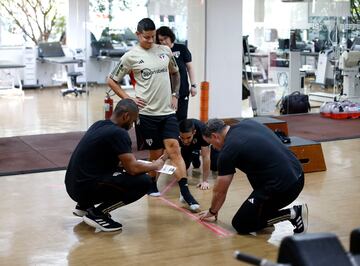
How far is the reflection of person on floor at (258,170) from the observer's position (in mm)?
4180

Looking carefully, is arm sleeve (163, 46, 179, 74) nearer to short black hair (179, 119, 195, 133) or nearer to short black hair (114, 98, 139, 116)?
short black hair (179, 119, 195, 133)

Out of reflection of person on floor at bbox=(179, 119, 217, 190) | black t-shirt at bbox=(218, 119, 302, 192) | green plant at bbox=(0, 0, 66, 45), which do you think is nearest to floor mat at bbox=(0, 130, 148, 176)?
reflection of person on floor at bbox=(179, 119, 217, 190)

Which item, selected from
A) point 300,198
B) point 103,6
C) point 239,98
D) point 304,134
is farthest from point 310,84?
point 300,198

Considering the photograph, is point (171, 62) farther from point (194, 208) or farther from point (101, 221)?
point (101, 221)

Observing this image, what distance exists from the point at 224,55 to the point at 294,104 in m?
1.89

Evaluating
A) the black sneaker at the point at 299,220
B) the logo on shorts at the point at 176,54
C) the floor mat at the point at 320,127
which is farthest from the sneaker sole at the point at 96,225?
the floor mat at the point at 320,127

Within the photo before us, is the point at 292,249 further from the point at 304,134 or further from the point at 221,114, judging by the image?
the point at 221,114

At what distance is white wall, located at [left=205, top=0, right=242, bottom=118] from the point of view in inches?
373

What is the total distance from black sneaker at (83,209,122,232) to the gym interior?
66mm

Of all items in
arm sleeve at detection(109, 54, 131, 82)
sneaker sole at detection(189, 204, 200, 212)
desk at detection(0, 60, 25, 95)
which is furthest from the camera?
desk at detection(0, 60, 25, 95)

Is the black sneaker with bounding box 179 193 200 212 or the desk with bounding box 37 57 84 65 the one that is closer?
the black sneaker with bounding box 179 193 200 212

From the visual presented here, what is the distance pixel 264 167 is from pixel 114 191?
1054mm

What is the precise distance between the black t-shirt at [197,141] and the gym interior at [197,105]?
415 millimetres

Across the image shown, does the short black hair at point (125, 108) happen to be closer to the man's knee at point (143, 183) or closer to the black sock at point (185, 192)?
the man's knee at point (143, 183)
